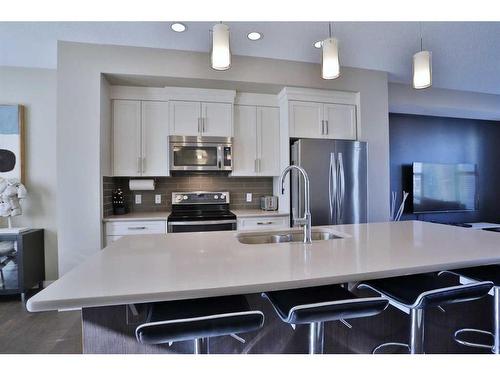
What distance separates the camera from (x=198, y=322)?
0.81 meters

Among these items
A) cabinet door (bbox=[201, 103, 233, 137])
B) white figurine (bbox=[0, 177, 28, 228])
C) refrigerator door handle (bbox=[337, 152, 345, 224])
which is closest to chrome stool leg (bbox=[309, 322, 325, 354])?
refrigerator door handle (bbox=[337, 152, 345, 224])

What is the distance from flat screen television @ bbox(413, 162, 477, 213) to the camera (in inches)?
161

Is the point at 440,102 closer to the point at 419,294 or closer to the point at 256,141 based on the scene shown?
the point at 256,141

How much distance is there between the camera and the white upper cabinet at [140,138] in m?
2.84

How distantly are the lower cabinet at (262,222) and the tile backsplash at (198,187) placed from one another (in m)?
0.59

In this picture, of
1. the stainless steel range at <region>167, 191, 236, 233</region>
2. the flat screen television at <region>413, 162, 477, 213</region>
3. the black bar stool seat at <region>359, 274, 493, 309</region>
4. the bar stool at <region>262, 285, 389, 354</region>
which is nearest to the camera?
the bar stool at <region>262, 285, 389, 354</region>

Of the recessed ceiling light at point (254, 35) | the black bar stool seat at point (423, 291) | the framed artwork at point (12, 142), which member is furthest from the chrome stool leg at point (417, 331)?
the framed artwork at point (12, 142)

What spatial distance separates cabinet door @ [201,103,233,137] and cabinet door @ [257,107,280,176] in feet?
1.28

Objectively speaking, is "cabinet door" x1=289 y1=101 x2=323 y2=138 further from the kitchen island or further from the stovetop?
the kitchen island

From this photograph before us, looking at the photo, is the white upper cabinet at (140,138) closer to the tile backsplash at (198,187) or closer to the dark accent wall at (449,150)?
the tile backsplash at (198,187)
